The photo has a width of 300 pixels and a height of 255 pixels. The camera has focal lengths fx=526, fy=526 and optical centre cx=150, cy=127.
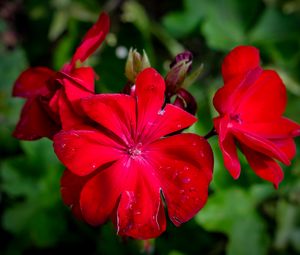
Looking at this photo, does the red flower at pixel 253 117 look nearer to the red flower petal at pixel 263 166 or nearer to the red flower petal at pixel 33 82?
the red flower petal at pixel 263 166

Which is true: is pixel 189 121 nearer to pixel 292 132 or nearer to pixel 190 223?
pixel 292 132

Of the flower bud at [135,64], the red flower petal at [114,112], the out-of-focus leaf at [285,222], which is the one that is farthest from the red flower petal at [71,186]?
the out-of-focus leaf at [285,222]

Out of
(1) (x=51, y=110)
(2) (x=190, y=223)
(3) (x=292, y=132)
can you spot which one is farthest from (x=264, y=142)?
(2) (x=190, y=223)

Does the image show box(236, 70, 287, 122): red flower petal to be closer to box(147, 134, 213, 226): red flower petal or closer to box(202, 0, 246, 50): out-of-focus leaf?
box(147, 134, 213, 226): red flower petal

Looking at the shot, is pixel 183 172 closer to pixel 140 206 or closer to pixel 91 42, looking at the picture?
pixel 140 206

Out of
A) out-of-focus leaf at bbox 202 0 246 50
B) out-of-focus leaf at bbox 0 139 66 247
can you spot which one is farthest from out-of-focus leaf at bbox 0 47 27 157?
out-of-focus leaf at bbox 202 0 246 50

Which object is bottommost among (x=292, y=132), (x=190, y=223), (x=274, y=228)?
(x=274, y=228)

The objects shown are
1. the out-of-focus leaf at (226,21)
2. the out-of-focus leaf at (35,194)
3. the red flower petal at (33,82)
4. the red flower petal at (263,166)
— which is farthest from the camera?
the out-of-focus leaf at (226,21)
